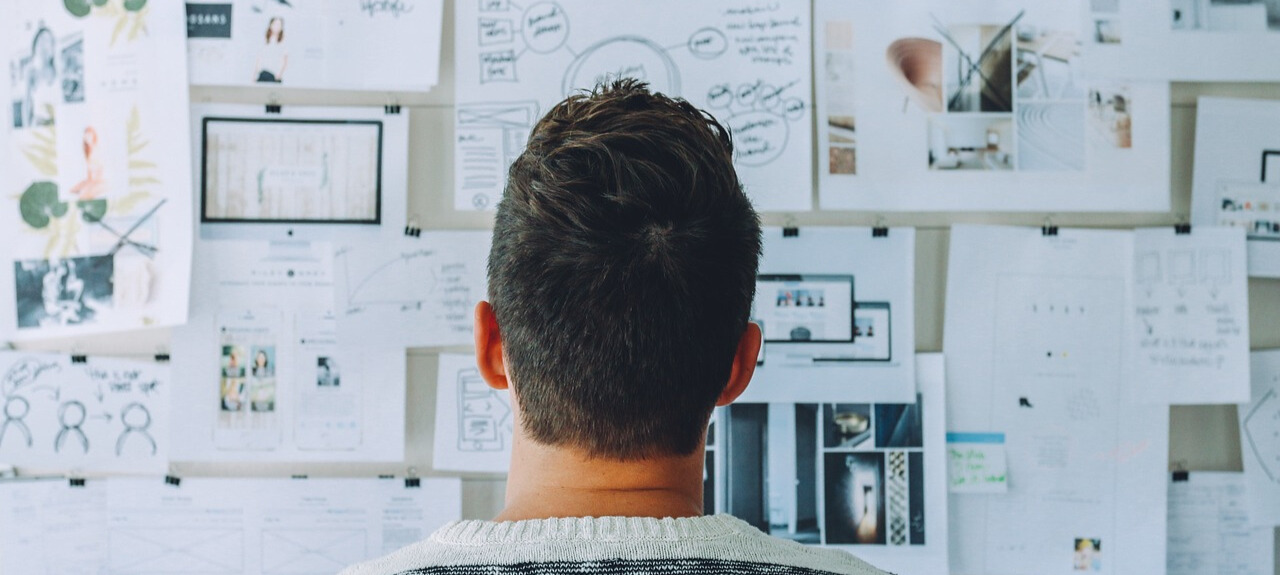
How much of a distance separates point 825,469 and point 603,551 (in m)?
0.81

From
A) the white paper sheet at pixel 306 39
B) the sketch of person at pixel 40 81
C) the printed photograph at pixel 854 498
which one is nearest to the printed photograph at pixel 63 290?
the sketch of person at pixel 40 81

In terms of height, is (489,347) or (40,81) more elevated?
(40,81)

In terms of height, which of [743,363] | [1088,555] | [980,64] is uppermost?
[980,64]

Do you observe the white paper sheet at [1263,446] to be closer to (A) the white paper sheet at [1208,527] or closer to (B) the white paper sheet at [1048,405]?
(A) the white paper sheet at [1208,527]

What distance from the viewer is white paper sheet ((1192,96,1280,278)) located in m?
1.33

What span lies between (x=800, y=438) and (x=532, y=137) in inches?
30.5

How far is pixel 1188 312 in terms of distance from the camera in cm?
133

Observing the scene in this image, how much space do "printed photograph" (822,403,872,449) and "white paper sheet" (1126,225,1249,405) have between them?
401mm

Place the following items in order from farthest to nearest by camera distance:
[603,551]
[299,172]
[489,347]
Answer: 1. [299,172]
2. [489,347]
3. [603,551]

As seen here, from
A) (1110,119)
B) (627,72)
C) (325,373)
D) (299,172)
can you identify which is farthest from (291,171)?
(1110,119)

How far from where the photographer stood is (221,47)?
129 centimetres

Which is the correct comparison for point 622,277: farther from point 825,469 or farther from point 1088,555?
point 1088,555

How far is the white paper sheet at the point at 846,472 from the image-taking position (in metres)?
1.30

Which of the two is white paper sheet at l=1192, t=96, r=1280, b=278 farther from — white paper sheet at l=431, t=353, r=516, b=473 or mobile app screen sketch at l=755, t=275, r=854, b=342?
white paper sheet at l=431, t=353, r=516, b=473
